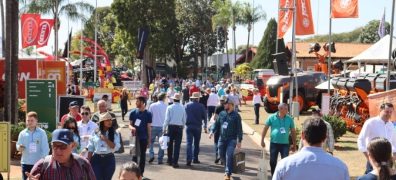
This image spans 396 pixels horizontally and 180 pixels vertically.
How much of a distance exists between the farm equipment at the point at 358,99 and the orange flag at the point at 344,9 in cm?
226

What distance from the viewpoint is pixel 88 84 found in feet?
148

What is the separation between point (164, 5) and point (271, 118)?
158 feet

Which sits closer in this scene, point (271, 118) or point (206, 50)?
point (271, 118)

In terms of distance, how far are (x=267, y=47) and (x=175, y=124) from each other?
56911 mm

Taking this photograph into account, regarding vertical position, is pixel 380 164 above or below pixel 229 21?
below

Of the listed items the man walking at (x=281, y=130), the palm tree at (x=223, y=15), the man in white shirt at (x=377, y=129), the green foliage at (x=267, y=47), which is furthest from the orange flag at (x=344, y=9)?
the palm tree at (x=223, y=15)

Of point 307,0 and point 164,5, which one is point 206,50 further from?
point 307,0

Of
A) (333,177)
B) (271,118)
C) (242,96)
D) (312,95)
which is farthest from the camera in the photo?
(242,96)

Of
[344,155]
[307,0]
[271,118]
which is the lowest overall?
[344,155]

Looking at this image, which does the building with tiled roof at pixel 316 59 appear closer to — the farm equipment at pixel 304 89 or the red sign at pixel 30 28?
the farm equipment at pixel 304 89

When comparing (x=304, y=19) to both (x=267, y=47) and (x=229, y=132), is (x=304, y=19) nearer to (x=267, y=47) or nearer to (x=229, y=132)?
(x=229, y=132)

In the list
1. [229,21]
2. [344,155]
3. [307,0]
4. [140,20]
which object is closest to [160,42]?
[140,20]

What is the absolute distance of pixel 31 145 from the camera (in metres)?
8.89

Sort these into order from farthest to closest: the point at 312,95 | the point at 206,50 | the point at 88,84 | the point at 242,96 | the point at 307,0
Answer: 1. the point at 206,50
2. the point at 88,84
3. the point at 242,96
4. the point at 312,95
5. the point at 307,0
